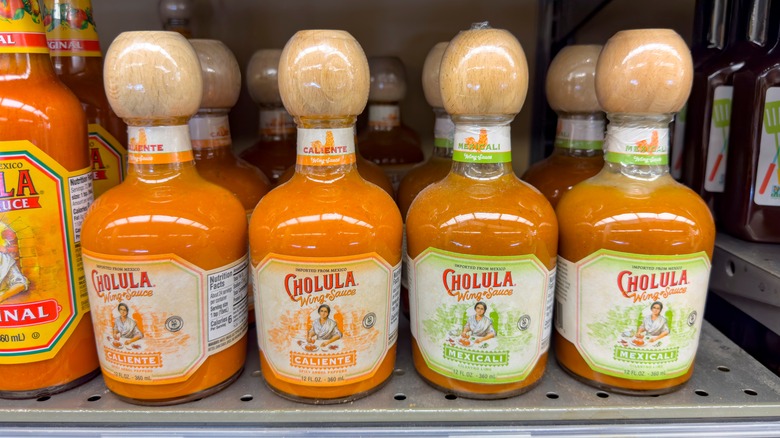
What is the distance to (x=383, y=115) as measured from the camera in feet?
4.04

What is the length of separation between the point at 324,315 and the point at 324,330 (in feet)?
0.07

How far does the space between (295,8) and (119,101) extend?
24.7 inches

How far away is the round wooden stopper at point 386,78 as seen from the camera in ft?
3.85

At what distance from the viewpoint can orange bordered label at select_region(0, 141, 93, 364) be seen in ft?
2.45

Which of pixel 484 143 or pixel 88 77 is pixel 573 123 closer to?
pixel 484 143

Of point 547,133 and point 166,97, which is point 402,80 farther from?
point 166,97

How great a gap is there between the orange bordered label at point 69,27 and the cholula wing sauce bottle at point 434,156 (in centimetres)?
52

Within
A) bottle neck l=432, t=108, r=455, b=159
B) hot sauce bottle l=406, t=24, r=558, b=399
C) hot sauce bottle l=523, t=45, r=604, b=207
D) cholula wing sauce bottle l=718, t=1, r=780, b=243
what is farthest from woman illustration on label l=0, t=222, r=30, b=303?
cholula wing sauce bottle l=718, t=1, r=780, b=243

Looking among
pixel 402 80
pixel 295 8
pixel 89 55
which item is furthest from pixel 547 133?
pixel 89 55

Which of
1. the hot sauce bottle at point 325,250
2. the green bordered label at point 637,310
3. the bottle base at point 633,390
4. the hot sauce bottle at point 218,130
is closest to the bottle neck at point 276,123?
the hot sauce bottle at point 218,130

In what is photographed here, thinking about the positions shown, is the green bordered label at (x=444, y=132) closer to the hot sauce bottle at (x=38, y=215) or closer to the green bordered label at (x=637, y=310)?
the green bordered label at (x=637, y=310)

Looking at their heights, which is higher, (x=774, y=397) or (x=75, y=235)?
(x=75, y=235)

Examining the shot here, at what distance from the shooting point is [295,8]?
1.26 metres

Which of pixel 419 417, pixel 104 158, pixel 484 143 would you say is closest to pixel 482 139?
pixel 484 143
